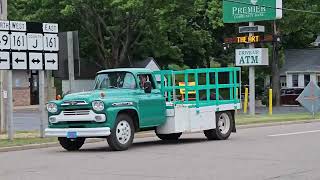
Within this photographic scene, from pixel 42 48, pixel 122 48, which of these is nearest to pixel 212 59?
pixel 122 48

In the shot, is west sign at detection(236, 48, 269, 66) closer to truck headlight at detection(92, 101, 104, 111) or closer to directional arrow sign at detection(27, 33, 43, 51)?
directional arrow sign at detection(27, 33, 43, 51)

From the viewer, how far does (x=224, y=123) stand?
19766mm

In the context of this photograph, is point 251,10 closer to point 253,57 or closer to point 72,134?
point 253,57

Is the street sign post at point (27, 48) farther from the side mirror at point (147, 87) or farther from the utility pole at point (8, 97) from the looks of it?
the side mirror at point (147, 87)

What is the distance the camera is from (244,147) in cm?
1678

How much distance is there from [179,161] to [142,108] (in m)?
3.51

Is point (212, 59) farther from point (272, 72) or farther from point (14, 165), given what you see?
point (14, 165)

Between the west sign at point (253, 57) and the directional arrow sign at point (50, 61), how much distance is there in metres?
15.7

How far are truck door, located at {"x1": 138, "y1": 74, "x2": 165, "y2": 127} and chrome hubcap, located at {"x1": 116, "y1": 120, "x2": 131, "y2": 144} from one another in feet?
1.95

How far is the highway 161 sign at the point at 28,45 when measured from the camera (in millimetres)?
19295

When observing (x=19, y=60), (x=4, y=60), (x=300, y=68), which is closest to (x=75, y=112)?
(x=4, y=60)

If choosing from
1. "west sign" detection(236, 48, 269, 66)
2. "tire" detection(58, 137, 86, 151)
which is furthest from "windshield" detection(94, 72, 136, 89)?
"west sign" detection(236, 48, 269, 66)

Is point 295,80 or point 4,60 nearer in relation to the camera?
point 4,60

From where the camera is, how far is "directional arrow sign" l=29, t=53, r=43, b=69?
1997 centimetres
